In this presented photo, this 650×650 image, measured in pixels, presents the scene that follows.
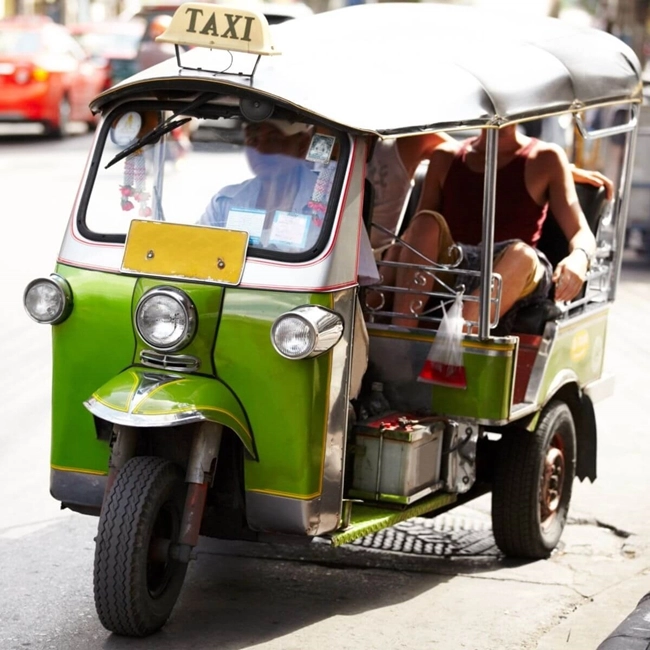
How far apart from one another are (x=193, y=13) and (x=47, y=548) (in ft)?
7.76

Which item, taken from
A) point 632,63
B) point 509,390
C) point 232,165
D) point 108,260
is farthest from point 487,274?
point 632,63

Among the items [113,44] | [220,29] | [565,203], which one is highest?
[220,29]

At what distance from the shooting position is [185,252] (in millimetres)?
4953

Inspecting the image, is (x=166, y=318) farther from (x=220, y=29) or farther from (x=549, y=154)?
(x=549, y=154)

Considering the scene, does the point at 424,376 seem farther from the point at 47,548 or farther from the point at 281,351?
the point at 47,548

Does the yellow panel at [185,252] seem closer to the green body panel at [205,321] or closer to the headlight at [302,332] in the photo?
the green body panel at [205,321]

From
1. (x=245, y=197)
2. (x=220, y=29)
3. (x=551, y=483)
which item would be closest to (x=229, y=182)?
(x=245, y=197)

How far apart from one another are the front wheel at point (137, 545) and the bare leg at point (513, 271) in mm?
1619

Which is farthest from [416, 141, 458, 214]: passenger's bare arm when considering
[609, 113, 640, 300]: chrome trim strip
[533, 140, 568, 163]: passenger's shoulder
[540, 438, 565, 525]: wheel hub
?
[540, 438, 565, 525]: wheel hub

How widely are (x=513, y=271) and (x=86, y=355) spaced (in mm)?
1816

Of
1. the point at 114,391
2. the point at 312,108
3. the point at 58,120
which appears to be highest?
the point at 312,108

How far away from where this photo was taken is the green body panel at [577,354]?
6.00m

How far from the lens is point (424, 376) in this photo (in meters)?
5.56

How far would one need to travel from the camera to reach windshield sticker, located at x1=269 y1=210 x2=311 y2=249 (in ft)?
16.2
